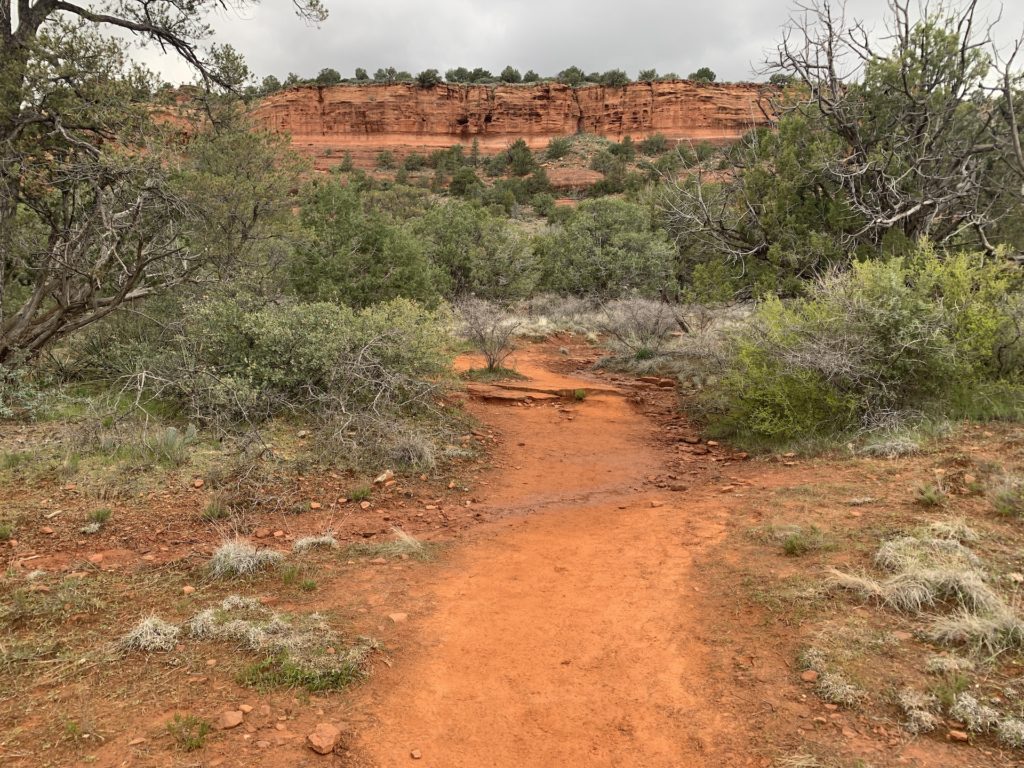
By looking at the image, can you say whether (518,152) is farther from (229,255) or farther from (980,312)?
(980,312)

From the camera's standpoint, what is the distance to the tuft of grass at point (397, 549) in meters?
4.75

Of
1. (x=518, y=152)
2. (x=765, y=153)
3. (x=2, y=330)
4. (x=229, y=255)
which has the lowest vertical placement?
(x=2, y=330)

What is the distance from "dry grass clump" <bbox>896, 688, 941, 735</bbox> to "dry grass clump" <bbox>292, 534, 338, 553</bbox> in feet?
12.3

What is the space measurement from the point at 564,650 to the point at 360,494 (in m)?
2.95

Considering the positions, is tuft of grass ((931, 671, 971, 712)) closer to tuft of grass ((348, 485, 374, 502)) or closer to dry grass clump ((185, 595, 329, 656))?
dry grass clump ((185, 595, 329, 656))

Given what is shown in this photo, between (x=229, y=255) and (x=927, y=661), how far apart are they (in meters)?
11.5

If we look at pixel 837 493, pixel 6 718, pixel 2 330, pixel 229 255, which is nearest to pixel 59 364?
pixel 2 330

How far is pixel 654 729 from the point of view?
289cm

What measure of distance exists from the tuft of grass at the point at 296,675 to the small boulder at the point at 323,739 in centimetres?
30

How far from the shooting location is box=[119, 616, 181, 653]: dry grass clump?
10.9 feet

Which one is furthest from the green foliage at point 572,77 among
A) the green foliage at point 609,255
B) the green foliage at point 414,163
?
the green foliage at point 609,255

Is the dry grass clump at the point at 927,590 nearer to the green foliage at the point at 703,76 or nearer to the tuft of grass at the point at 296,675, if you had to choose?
the tuft of grass at the point at 296,675

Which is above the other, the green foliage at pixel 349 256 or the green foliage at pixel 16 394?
the green foliage at pixel 349 256

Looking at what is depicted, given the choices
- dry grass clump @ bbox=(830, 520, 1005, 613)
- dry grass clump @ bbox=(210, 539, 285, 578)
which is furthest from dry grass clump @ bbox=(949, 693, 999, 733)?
dry grass clump @ bbox=(210, 539, 285, 578)
